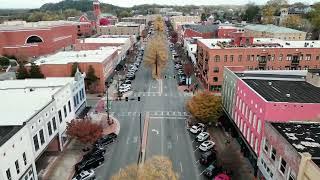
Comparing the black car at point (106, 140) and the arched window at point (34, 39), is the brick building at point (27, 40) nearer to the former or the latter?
the arched window at point (34, 39)

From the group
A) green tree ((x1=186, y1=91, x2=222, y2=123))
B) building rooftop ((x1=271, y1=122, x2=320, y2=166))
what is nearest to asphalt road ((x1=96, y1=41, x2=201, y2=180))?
green tree ((x1=186, y1=91, x2=222, y2=123))

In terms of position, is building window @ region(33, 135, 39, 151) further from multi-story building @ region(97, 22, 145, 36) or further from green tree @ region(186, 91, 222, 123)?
multi-story building @ region(97, 22, 145, 36)

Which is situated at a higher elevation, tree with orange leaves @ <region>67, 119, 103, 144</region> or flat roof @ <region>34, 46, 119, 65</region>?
flat roof @ <region>34, 46, 119, 65</region>

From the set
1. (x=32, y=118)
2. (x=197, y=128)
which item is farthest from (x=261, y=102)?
(x=32, y=118)

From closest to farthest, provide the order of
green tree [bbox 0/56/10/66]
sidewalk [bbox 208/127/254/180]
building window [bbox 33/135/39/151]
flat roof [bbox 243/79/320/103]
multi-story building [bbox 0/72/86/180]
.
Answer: multi-story building [bbox 0/72/86/180]
building window [bbox 33/135/39/151]
sidewalk [bbox 208/127/254/180]
flat roof [bbox 243/79/320/103]
green tree [bbox 0/56/10/66]

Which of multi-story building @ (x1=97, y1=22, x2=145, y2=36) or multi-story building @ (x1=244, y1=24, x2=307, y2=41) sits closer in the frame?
multi-story building @ (x1=244, y1=24, x2=307, y2=41)

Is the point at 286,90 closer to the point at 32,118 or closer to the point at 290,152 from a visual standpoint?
the point at 290,152

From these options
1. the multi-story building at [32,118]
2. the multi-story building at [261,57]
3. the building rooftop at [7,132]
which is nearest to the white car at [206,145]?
the multi-story building at [32,118]
